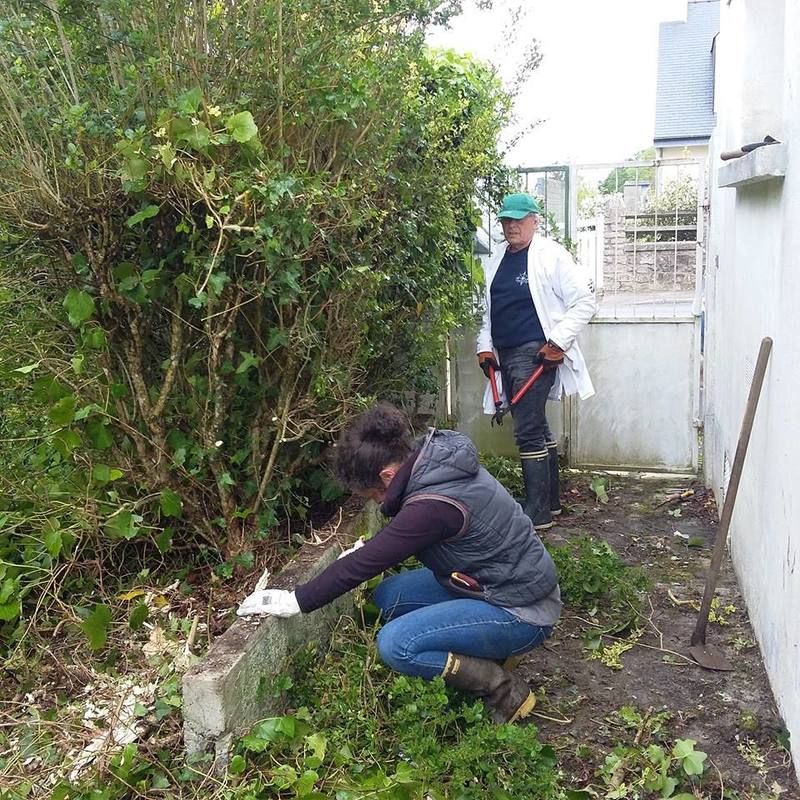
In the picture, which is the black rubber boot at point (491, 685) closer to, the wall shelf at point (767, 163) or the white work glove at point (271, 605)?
the white work glove at point (271, 605)

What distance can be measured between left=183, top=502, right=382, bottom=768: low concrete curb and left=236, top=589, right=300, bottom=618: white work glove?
0.15ft

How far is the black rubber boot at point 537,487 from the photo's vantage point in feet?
17.4

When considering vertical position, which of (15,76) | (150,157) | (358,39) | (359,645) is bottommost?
(359,645)

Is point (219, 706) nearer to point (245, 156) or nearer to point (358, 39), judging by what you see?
point (245, 156)

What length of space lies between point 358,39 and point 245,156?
0.76 m

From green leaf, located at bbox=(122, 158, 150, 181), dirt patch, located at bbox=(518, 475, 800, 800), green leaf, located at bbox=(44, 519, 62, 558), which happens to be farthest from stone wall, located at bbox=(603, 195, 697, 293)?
green leaf, located at bbox=(44, 519, 62, 558)

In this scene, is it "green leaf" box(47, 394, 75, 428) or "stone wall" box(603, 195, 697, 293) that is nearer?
"green leaf" box(47, 394, 75, 428)

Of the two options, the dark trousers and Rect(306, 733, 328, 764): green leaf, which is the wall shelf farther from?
Rect(306, 733, 328, 764): green leaf

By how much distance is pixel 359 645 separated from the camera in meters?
3.39

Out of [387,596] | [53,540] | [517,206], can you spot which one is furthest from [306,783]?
[517,206]

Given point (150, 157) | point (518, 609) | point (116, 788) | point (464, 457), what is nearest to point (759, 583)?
point (518, 609)

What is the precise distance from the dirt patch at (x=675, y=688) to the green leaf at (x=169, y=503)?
164cm

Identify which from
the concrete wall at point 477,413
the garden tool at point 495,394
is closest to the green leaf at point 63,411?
the garden tool at point 495,394

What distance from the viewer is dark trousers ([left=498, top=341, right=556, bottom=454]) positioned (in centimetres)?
534
